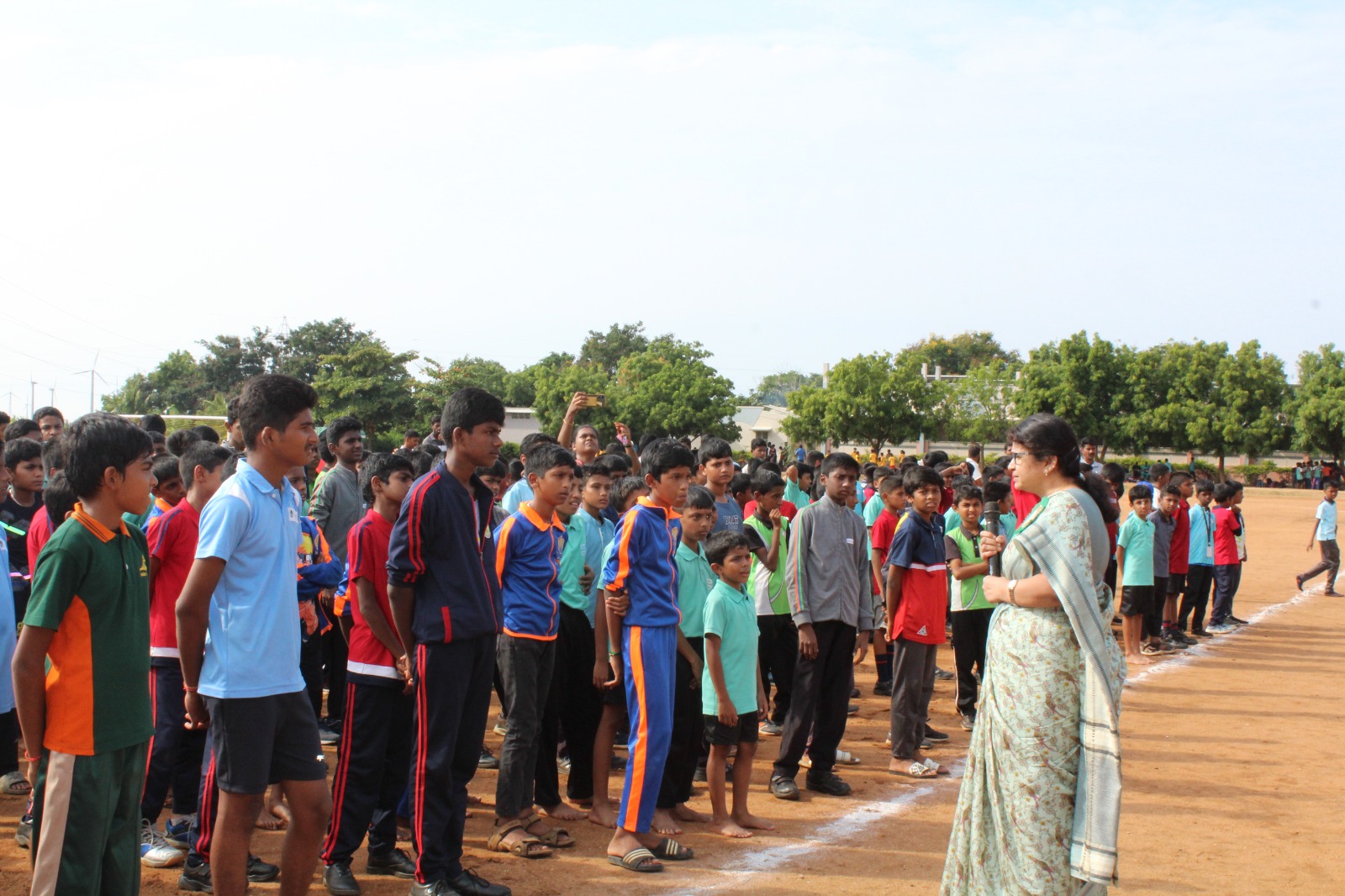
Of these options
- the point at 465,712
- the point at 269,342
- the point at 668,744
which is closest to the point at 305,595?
the point at 465,712

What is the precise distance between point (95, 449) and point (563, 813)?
337 cm

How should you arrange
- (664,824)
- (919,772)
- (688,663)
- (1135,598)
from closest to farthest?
(664,824) < (688,663) < (919,772) < (1135,598)

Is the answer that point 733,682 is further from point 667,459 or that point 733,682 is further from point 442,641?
point 442,641

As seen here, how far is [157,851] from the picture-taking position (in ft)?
16.3

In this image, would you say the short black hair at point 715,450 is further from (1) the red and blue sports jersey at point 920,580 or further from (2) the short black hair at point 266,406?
(2) the short black hair at point 266,406

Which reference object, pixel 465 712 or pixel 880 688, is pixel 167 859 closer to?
pixel 465 712

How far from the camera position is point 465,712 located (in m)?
4.60

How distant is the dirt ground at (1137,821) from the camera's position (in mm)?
5066

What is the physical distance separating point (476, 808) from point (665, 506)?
2.10m

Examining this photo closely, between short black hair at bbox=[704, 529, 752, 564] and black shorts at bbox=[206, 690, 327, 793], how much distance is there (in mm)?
2664

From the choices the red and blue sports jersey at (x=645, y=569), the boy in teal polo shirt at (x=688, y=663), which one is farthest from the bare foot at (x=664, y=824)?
the red and blue sports jersey at (x=645, y=569)

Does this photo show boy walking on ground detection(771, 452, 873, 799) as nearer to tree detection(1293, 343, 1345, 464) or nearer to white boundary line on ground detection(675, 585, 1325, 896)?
white boundary line on ground detection(675, 585, 1325, 896)

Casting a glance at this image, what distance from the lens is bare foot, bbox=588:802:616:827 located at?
5.75 meters

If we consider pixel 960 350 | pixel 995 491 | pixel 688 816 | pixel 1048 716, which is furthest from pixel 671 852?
pixel 960 350
